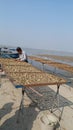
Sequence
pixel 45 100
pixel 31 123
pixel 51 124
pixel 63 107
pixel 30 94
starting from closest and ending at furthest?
pixel 51 124 < pixel 31 123 < pixel 63 107 < pixel 45 100 < pixel 30 94

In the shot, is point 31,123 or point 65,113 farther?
point 65,113

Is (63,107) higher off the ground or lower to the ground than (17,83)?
lower

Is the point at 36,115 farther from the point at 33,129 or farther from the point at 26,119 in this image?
the point at 33,129

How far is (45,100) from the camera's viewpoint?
7270 millimetres

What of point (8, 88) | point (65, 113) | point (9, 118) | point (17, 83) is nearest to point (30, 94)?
point (8, 88)

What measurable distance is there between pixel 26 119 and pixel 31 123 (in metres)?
0.31

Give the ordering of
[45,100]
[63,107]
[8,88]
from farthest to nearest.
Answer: [8,88]
[45,100]
[63,107]

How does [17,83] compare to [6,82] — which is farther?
[6,82]

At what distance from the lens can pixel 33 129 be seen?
487 centimetres

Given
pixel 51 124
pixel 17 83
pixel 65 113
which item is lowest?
pixel 65 113

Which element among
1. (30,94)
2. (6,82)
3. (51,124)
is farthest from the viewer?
(6,82)

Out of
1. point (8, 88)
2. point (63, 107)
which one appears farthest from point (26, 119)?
point (8, 88)

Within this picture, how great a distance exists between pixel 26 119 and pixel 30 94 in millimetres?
2339

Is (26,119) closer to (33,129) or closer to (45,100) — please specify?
(33,129)
